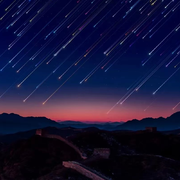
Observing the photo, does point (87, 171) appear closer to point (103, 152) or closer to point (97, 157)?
point (97, 157)

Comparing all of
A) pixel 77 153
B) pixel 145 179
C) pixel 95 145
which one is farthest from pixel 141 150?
pixel 145 179

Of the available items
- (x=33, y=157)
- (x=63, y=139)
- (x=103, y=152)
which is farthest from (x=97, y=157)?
(x=63, y=139)

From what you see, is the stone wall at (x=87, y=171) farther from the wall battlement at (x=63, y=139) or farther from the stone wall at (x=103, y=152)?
the wall battlement at (x=63, y=139)

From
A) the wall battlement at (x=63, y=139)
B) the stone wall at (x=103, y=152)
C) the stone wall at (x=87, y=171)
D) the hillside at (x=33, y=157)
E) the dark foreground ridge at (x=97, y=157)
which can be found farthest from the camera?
the hillside at (x=33, y=157)

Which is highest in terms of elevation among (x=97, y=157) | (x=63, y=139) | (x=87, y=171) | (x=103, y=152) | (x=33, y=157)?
(x=63, y=139)

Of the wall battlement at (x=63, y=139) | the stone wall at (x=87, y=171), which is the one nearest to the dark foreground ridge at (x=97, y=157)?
→ the stone wall at (x=87, y=171)

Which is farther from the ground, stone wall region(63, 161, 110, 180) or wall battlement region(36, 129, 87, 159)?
wall battlement region(36, 129, 87, 159)

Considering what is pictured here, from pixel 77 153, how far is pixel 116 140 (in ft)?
53.9

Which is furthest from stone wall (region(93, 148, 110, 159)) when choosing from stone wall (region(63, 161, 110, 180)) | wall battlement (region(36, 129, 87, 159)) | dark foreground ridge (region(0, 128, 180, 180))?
stone wall (region(63, 161, 110, 180))

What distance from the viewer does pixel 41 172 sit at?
7394 cm

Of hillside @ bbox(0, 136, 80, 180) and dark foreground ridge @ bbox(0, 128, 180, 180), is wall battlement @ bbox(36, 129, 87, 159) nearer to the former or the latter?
dark foreground ridge @ bbox(0, 128, 180, 180)

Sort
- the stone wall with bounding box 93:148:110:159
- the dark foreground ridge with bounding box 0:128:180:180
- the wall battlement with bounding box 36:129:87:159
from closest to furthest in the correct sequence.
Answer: the dark foreground ridge with bounding box 0:128:180:180, the stone wall with bounding box 93:148:110:159, the wall battlement with bounding box 36:129:87:159

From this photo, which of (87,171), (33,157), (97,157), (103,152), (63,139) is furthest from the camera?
(63,139)

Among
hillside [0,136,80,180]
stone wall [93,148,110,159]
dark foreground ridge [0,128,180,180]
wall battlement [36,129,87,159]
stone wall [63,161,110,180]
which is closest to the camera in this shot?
stone wall [63,161,110,180]
